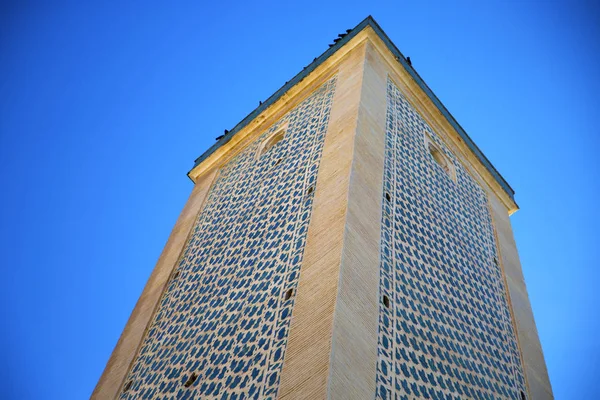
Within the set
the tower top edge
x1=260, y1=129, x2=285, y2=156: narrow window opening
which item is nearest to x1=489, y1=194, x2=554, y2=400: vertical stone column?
the tower top edge

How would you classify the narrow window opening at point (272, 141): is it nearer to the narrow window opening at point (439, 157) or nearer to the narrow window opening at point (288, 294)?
the narrow window opening at point (439, 157)

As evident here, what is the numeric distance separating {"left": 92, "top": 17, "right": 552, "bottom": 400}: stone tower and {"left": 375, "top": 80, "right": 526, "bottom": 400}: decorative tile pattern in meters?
0.01

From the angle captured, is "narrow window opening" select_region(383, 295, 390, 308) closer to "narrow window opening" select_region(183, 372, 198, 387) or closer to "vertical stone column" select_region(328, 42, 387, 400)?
"vertical stone column" select_region(328, 42, 387, 400)

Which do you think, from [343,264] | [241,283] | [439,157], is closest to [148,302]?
[241,283]

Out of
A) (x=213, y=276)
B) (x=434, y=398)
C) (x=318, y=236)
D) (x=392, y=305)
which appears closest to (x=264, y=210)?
(x=213, y=276)

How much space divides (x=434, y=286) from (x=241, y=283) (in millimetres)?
1109

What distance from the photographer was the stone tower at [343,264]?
10.2 ft

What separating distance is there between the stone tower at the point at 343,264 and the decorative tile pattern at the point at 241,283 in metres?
0.01

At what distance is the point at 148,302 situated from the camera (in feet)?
15.7

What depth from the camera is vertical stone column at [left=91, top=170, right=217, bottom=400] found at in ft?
14.0

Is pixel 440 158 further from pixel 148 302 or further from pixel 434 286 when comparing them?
pixel 148 302

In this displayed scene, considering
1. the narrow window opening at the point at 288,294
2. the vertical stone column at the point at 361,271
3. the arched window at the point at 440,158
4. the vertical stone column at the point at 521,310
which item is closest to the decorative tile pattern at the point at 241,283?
the narrow window opening at the point at 288,294

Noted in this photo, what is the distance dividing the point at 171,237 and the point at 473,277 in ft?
8.04

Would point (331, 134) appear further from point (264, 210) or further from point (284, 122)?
point (284, 122)
